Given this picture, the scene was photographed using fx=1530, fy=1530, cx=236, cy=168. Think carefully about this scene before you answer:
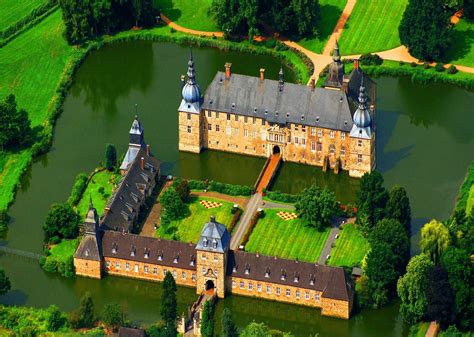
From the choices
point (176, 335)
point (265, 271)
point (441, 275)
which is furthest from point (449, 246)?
point (176, 335)

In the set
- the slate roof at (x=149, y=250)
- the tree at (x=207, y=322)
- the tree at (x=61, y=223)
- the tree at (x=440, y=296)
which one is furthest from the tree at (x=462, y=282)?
the tree at (x=61, y=223)

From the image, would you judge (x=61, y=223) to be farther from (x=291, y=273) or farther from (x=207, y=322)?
(x=291, y=273)

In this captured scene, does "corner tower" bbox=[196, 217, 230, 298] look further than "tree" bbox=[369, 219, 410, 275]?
No

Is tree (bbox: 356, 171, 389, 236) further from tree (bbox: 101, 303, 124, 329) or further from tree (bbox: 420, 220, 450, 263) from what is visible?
tree (bbox: 101, 303, 124, 329)

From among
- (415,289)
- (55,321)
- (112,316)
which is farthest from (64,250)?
(415,289)

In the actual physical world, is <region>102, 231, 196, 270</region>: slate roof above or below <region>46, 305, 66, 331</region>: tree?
above

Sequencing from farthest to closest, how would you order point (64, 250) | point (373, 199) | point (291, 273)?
1. point (373, 199)
2. point (64, 250)
3. point (291, 273)

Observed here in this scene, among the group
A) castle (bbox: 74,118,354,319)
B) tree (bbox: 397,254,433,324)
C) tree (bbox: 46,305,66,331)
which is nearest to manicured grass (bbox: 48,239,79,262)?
castle (bbox: 74,118,354,319)
